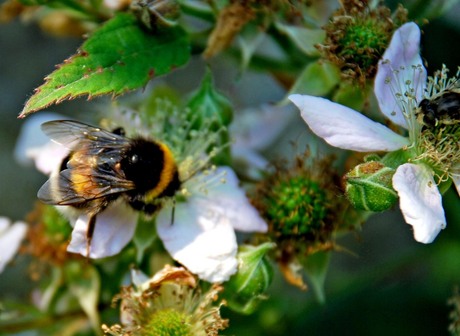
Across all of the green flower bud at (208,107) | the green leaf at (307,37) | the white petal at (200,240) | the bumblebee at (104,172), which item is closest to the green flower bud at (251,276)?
the white petal at (200,240)

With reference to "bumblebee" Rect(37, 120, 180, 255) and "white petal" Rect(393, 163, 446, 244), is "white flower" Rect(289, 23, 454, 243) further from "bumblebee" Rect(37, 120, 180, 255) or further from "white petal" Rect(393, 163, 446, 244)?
"bumblebee" Rect(37, 120, 180, 255)

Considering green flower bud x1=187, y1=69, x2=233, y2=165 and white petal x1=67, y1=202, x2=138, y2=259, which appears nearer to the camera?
white petal x1=67, y1=202, x2=138, y2=259

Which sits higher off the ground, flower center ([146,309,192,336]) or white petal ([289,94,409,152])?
white petal ([289,94,409,152])

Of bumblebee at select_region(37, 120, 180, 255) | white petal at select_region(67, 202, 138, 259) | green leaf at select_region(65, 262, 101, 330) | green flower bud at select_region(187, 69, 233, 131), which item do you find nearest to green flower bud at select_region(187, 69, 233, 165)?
green flower bud at select_region(187, 69, 233, 131)

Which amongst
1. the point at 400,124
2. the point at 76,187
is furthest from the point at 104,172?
the point at 400,124

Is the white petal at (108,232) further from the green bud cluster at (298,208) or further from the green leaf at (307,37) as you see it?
the green leaf at (307,37)

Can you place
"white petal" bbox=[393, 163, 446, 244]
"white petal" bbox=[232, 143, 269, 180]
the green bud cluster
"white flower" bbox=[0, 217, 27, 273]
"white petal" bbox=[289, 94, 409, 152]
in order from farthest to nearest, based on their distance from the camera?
"white petal" bbox=[232, 143, 269, 180], "white flower" bbox=[0, 217, 27, 273], the green bud cluster, "white petal" bbox=[289, 94, 409, 152], "white petal" bbox=[393, 163, 446, 244]

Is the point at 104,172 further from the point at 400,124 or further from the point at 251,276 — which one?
the point at 400,124
